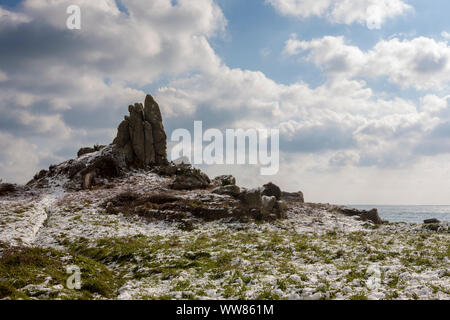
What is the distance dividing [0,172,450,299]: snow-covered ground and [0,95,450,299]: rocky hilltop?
87 mm

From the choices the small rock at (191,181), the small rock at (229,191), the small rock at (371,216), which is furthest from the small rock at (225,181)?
the small rock at (371,216)

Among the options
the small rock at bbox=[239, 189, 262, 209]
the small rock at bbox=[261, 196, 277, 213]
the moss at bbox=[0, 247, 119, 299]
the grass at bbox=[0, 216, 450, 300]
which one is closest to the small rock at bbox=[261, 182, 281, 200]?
the small rock at bbox=[239, 189, 262, 209]

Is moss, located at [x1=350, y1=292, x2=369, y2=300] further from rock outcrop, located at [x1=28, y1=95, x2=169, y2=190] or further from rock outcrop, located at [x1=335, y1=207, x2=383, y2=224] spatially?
rock outcrop, located at [x1=28, y1=95, x2=169, y2=190]

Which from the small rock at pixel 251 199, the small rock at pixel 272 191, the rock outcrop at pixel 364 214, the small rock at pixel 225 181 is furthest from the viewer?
the small rock at pixel 225 181

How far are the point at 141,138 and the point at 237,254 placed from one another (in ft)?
167

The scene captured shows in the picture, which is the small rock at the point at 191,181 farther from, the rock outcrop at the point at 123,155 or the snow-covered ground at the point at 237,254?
the snow-covered ground at the point at 237,254

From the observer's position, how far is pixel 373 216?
4234 centimetres

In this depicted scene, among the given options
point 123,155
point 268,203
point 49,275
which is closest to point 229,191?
point 268,203

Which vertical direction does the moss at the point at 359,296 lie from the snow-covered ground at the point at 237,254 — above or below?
above

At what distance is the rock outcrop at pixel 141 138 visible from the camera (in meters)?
63.8

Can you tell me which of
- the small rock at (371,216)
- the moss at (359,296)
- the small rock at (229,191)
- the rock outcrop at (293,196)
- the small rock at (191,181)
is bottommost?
the small rock at (371,216)

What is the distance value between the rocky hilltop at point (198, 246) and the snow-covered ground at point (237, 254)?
0.28 ft

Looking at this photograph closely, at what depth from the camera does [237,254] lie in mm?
20078
